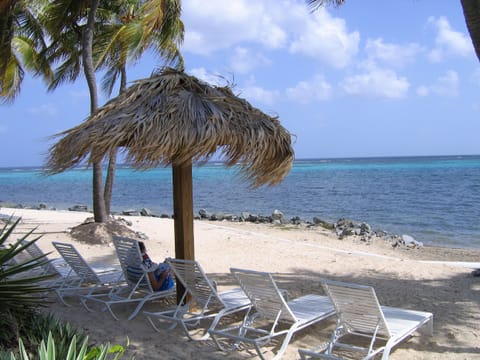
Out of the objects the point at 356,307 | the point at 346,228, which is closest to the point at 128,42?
the point at 346,228

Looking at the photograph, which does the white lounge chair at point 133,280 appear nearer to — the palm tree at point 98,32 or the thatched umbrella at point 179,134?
the thatched umbrella at point 179,134

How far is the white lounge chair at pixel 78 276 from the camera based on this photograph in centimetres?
596

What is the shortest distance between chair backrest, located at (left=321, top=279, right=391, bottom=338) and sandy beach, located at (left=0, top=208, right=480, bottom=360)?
44cm

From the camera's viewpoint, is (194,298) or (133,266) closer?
(194,298)

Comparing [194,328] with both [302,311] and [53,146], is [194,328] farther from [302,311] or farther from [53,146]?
[53,146]

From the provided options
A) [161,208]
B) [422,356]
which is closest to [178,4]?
[422,356]

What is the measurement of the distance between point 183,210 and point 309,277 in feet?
10.9

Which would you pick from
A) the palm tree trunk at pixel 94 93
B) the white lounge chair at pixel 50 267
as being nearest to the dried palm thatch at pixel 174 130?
the white lounge chair at pixel 50 267

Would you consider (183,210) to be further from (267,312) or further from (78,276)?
(78,276)

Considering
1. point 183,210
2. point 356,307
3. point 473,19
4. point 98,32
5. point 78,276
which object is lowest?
point 78,276

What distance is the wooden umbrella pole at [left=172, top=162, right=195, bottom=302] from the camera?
17.8 ft

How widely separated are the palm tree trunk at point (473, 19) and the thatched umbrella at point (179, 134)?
2.25 meters

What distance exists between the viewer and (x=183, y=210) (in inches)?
213

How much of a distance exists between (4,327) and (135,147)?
2011mm
